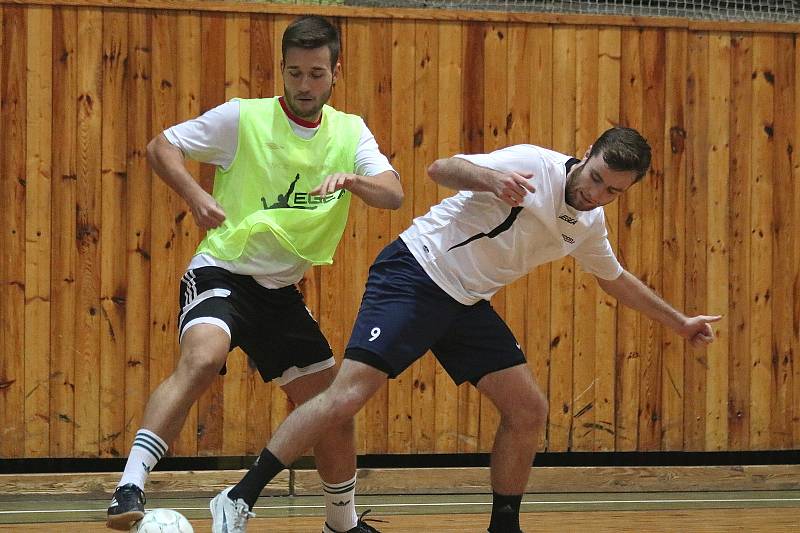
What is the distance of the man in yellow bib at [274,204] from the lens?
466 cm

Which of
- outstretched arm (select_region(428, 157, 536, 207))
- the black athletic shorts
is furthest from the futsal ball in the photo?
outstretched arm (select_region(428, 157, 536, 207))

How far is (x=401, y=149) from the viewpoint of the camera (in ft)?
24.1

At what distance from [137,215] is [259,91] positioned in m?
1.06

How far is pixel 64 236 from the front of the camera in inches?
277

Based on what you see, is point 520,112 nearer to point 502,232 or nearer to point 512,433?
point 502,232

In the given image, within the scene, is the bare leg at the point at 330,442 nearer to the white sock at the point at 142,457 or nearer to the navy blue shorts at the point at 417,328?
the navy blue shorts at the point at 417,328

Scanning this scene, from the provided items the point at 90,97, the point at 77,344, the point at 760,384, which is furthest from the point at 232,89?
the point at 760,384

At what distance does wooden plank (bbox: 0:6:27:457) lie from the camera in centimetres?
696

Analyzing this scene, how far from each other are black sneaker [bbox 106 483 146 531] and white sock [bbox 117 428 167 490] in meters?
0.05

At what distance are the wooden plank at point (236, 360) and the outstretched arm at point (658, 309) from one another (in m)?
2.73

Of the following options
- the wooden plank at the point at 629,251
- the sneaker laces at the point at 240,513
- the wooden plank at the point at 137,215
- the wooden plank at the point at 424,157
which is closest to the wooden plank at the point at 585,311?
the wooden plank at the point at 629,251

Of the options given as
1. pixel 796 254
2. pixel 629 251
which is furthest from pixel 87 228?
pixel 796 254

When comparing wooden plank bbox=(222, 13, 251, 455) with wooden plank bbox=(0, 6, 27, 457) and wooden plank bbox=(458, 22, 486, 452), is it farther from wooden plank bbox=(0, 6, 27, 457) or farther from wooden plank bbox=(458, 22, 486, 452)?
wooden plank bbox=(458, 22, 486, 452)

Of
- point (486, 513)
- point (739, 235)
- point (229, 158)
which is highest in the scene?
point (229, 158)
